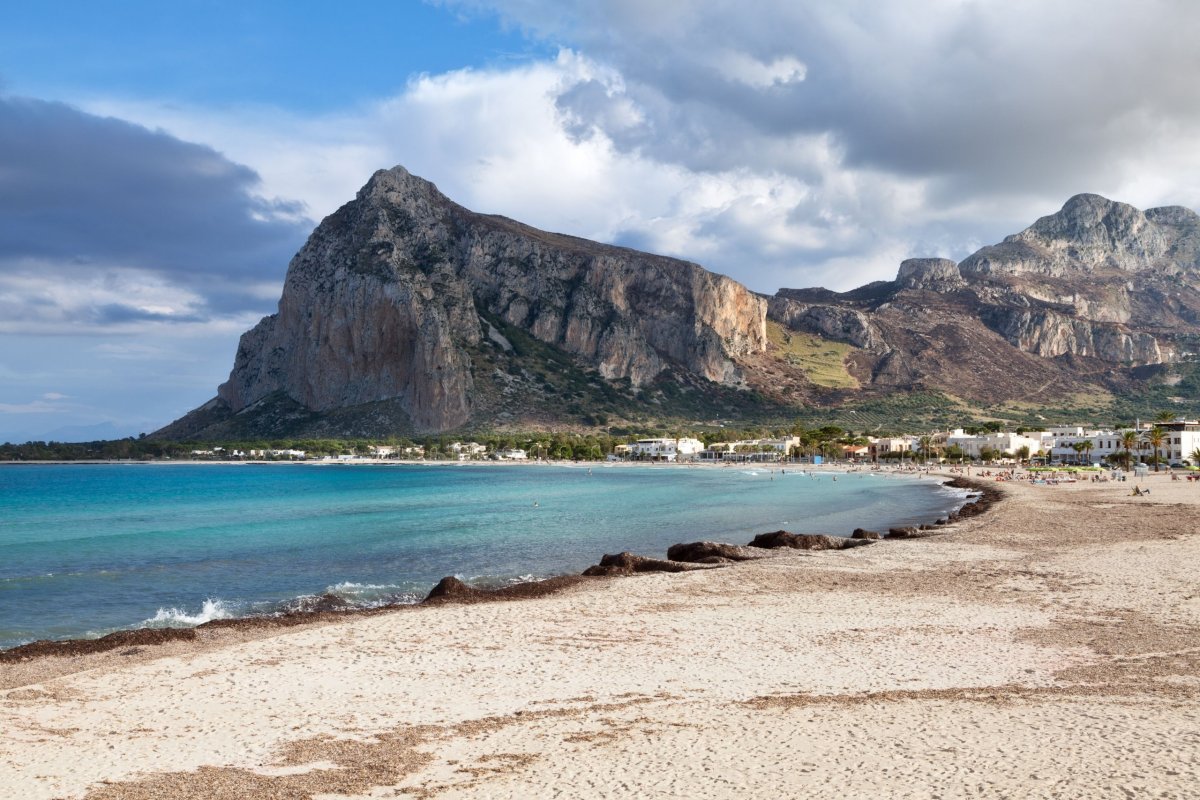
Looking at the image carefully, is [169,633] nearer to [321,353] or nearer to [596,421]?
[596,421]

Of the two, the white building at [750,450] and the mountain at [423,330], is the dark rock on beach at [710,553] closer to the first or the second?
the white building at [750,450]

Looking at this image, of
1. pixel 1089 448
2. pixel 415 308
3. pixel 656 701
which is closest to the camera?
pixel 656 701

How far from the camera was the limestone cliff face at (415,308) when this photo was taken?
564 ft

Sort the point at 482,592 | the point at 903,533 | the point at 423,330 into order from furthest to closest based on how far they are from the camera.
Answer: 1. the point at 423,330
2. the point at 903,533
3. the point at 482,592

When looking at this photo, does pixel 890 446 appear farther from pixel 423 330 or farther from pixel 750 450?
pixel 423 330

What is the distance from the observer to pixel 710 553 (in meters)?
26.6

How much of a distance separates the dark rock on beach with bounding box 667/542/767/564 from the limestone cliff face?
144 metres

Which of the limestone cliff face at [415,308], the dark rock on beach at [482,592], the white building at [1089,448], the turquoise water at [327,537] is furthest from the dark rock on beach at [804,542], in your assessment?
the limestone cliff face at [415,308]

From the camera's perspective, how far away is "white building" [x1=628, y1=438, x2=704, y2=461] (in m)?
154

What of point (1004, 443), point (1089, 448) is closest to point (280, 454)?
point (1004, 443)

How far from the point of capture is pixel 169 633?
16.5 m

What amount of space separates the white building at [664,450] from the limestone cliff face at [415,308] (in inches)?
1415

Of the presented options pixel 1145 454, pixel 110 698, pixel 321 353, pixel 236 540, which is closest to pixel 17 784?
pixel 110 698

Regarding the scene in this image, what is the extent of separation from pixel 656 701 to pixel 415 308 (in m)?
164
